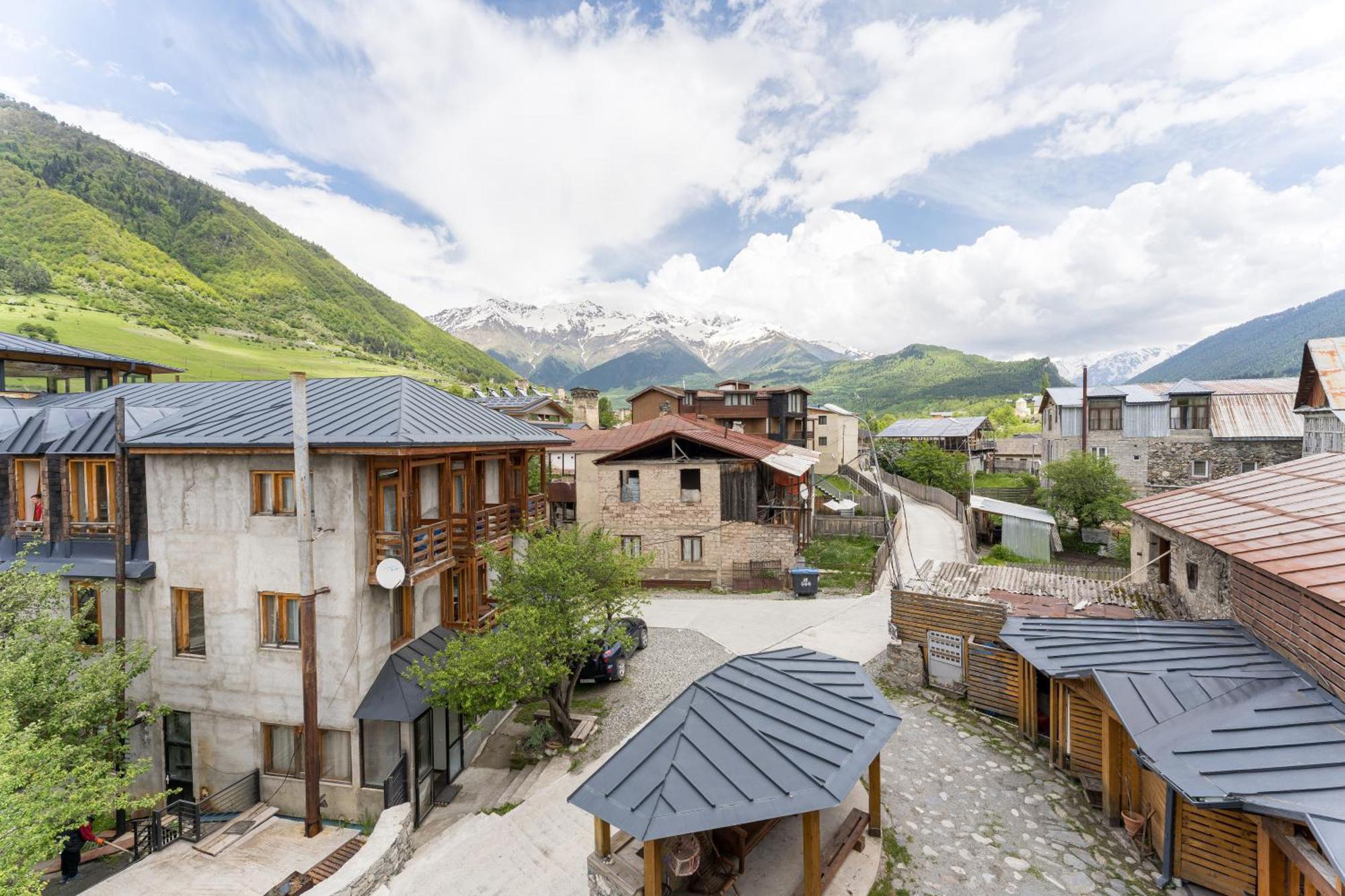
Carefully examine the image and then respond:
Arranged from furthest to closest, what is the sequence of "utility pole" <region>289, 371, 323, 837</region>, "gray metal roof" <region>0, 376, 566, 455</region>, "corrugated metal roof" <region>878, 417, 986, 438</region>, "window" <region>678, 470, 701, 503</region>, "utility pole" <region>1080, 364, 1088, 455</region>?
"corrugated metal roof" <region>878, 417, 986, 438</region>, "utility pole" <region>1080, 364, 1088, 455</region>, "window" <region>678, 470, 701, 503</region>, "gray metal roof" <region>0, 376, 566, 455</region>, "utility pole" <region>289, 371, 323, 837</region>

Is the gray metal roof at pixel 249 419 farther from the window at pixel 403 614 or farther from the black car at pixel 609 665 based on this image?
the black car at pixel 609 665

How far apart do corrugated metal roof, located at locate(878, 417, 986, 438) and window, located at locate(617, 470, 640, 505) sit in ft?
148

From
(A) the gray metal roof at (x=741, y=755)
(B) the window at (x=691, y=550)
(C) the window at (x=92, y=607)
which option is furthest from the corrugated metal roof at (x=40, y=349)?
(B) the window at (x=691, y=550)

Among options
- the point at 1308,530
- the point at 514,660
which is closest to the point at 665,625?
the point at 514,660

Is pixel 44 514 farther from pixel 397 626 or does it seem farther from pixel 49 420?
pixel 397 626

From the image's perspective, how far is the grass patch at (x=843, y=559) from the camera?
25000 mm

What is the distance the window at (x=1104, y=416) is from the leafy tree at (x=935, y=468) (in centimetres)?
861

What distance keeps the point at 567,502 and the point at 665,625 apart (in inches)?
585

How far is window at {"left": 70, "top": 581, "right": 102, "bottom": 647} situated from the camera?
11.7 m

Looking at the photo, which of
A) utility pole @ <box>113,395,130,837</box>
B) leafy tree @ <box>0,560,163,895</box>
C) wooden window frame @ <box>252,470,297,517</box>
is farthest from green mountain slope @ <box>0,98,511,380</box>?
wooden window frame @ <box>252,470,297,517</box>

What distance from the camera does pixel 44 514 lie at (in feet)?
39.0

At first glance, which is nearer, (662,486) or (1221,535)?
(1221,535)

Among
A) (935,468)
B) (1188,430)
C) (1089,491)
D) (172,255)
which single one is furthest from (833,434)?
(172,255)

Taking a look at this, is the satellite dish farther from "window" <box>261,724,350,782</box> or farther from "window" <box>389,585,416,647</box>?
"window" <box>261,724,350,782</box>
